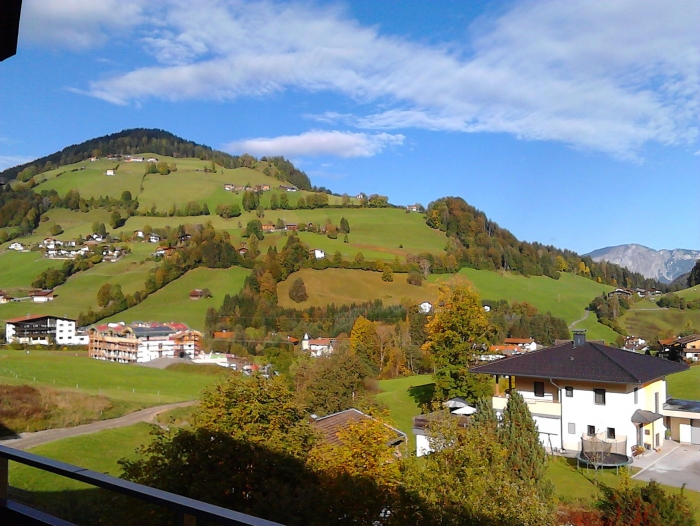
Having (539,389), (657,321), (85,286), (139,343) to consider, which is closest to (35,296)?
(85,286)

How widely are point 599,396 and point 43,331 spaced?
41785mm

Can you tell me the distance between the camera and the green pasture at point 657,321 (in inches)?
2075

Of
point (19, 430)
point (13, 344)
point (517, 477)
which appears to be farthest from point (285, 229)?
point (517, 477)

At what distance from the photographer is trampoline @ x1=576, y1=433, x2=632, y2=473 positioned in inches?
651

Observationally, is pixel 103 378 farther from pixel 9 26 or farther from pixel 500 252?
pixel 500 252

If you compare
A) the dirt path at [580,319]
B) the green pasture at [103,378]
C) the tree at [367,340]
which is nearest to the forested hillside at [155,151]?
the dirt path at [580,319]

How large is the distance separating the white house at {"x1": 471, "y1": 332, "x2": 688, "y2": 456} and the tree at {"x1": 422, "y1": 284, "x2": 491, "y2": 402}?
6.20ft

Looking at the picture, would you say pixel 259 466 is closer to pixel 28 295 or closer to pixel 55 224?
pixel 28 295

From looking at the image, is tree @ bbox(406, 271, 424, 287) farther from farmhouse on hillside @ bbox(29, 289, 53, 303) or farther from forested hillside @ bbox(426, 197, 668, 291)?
farmhouse on hillside @ bbox(29, 289, 53, 303)

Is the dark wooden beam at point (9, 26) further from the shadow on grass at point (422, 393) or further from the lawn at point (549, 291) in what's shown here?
the lawn at point (549, 291)

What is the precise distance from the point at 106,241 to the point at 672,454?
64577 millimetres

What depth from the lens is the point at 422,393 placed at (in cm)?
2800

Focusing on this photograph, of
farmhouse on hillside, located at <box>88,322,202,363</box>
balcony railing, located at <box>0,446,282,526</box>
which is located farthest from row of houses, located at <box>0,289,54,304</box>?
balcony railing, located at <box>0,446,282,526</box>

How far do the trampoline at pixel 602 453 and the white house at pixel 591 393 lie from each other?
0.36 m
